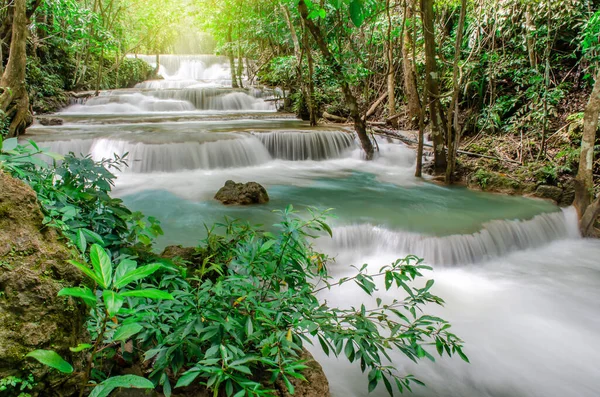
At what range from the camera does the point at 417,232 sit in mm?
4734

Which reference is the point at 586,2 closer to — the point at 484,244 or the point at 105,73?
the point at 484,244

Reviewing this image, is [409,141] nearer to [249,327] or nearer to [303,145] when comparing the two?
[303,145]

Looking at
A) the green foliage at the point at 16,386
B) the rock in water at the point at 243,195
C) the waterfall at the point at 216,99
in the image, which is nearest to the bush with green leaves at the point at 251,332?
the green foliage at the point at 16,386

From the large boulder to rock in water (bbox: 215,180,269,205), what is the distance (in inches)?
163

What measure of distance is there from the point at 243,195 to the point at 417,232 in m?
2.56

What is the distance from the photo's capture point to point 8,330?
41.5 inches

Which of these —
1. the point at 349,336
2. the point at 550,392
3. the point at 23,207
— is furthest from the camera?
the point at 550,392

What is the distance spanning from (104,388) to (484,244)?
481 centimetres

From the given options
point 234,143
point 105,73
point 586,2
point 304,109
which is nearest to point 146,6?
point 105,73

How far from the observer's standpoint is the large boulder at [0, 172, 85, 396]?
1.06 metres

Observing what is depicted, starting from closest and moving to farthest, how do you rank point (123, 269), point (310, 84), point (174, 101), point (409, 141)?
point (123, 269) < point (409, 141) < point (310, 84) < point (174, 101)

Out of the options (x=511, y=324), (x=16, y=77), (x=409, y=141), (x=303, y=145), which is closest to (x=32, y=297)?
(x=511, y=324)

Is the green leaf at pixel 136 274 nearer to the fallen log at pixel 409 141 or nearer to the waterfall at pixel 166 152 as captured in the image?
the waterfall at pixel 166 152

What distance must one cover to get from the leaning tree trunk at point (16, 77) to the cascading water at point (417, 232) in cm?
Answer: 81
